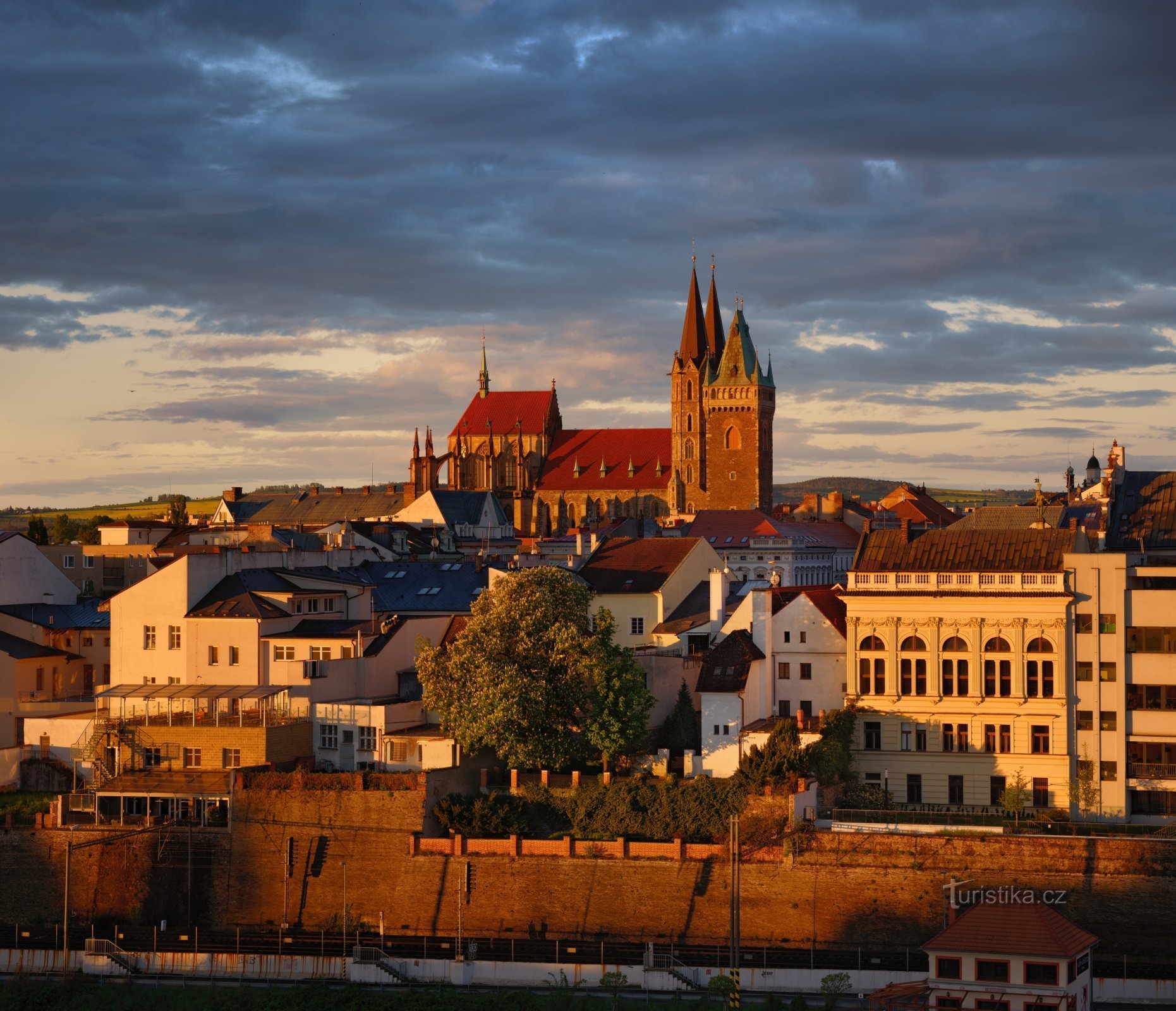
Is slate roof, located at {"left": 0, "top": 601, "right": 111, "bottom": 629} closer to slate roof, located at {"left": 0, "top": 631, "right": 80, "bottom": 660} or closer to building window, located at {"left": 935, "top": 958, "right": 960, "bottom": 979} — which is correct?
slate roof, located at {"left": 0, "top": 631, "right": 80, "bottom": 660}

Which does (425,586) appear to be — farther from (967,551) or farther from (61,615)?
(967,551)

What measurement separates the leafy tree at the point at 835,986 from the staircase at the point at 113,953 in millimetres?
21545

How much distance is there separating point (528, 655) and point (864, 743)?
13.1 metres

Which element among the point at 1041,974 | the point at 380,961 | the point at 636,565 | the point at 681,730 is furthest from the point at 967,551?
the point at 380,961

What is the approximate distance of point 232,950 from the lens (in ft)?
188

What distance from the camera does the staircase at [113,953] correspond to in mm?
56031

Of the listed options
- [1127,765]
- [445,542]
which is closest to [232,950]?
[1127,765]

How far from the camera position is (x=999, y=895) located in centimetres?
5209

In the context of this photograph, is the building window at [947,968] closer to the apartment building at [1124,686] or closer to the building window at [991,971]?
the building window at [991,971]

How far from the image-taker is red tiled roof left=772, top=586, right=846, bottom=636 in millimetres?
69312

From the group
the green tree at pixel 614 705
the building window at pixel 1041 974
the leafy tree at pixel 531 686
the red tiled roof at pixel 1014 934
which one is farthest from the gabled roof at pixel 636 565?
the building window at pixel 1041 974

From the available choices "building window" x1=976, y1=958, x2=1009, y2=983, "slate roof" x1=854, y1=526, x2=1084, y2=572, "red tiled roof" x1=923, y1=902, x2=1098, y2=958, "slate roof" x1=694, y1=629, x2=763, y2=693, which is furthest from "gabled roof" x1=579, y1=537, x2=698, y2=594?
"building window" x1=976, y1=958, x2=1009, y2=983

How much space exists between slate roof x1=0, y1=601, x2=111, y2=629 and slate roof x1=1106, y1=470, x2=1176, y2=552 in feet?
156

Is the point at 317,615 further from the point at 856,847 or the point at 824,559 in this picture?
the point at 824,559
